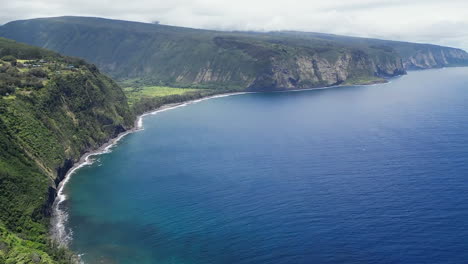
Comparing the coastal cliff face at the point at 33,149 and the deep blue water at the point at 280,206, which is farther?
the coastal cliff face at the point at 33,149

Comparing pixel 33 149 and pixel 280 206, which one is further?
pixel 33 149

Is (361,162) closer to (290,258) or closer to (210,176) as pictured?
(210,176)

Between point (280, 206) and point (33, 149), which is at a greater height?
point (33, 149)

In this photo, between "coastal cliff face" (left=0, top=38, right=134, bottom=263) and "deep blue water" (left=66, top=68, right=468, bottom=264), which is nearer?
"deep blue water" (left=66, top=68, right=468, bottom=264)

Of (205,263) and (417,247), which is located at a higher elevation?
(417,247)

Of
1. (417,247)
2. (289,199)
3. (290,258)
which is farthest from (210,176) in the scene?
(417,247)

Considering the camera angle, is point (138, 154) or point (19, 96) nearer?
point (19, 96)

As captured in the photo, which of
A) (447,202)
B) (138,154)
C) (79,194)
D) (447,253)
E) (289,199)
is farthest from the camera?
A: (138,154)

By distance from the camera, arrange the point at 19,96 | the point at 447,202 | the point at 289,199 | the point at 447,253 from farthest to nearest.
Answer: the point at 19,96 → the point at 289,199 → the point at 447,202 → the point at 447,253
